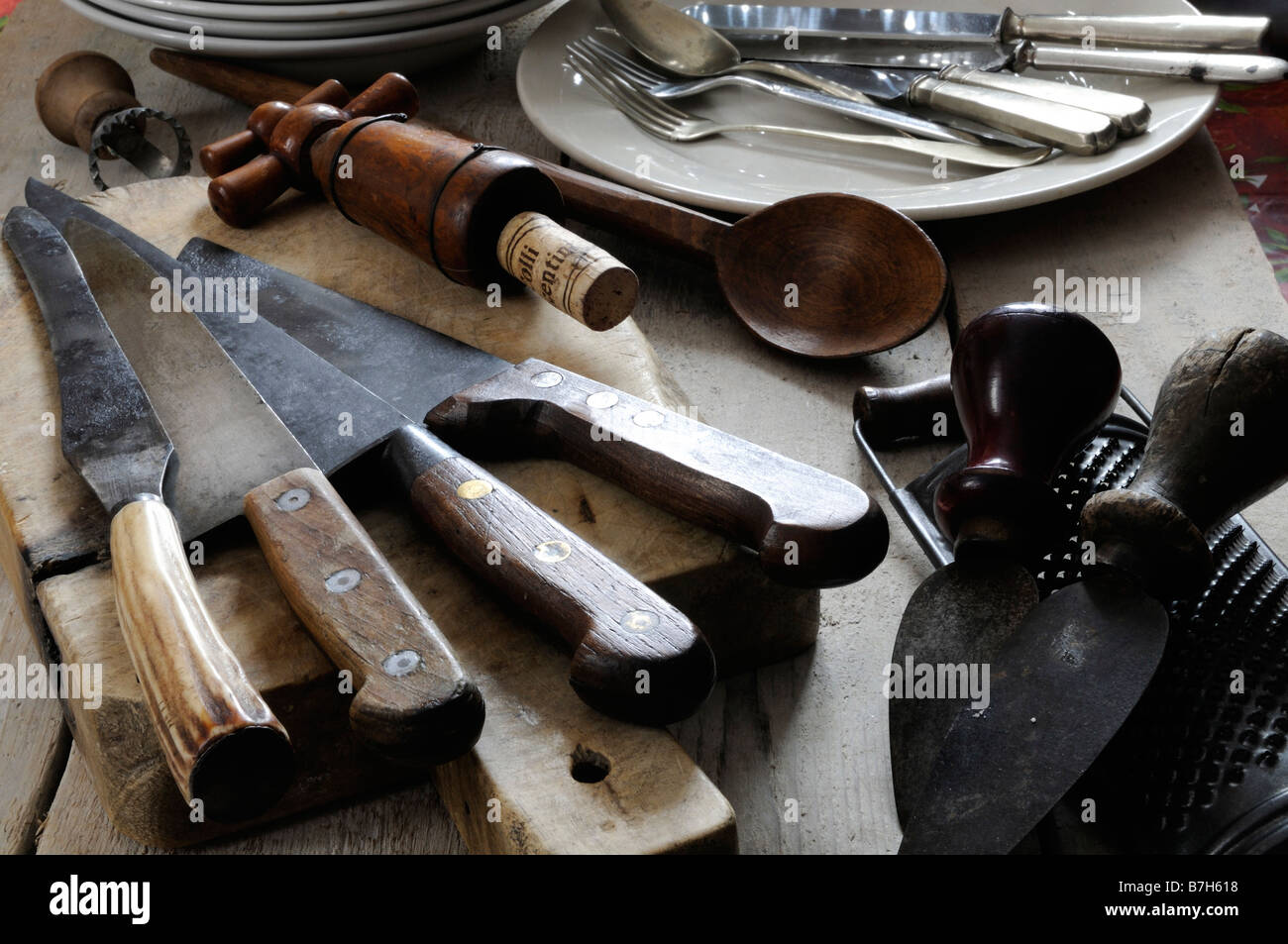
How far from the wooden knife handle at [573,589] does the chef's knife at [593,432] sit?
60 mm

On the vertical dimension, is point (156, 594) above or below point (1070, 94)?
below

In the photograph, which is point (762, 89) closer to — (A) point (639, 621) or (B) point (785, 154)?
(B) point (785, 154)

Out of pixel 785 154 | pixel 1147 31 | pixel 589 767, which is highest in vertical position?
pixel 1147 31

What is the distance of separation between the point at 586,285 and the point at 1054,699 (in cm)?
41

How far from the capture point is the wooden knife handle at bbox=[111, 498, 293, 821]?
0.48 metres

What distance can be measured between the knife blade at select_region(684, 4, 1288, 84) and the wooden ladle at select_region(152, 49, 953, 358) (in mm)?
359

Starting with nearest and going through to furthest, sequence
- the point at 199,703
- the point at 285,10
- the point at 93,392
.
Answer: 1. the point at 199,703
2. the point at 93,392
3. the point at 285,10

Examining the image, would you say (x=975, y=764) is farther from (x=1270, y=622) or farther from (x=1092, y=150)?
(x=1092, y=150)

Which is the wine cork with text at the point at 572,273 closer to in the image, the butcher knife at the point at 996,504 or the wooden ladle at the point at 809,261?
the wooden ladle at the point at 809,261

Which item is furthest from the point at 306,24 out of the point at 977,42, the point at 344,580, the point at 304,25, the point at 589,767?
the point at 589,767

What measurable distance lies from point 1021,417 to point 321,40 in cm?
84

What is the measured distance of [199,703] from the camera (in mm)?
491

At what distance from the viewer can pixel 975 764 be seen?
512mm

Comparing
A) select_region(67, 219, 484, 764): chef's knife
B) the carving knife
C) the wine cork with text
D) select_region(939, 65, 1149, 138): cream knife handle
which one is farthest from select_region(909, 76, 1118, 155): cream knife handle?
select_region(67, 219, 484, 764): chef's knife
